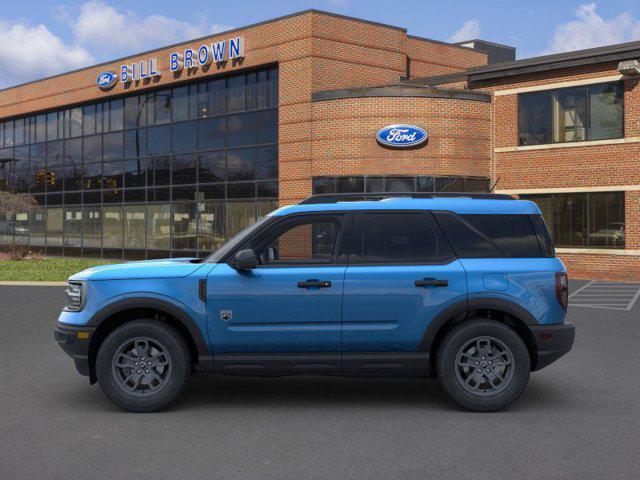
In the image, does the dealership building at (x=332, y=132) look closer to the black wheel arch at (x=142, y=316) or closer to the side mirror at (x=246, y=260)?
the black wheel arch at (x=142, y=316)

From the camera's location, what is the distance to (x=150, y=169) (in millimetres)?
32531

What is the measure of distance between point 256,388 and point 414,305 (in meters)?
2.06

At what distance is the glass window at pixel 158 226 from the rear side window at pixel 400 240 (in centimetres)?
2583

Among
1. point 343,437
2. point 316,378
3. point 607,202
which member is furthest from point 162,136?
point 343,437

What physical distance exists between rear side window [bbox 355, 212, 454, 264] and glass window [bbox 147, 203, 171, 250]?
25832mm

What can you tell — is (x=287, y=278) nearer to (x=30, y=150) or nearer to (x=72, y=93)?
(x=72, y=93)

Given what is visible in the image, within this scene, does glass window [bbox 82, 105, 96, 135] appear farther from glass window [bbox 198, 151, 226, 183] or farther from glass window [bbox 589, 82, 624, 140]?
glass window [bbox 589, 82, 624, 140]

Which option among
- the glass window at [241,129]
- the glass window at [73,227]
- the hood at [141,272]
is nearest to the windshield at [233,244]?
the hood at [141,272]

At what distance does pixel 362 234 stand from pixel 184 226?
2506cm

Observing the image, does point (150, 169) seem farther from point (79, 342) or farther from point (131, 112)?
point (79, 342)

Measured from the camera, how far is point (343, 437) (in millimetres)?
5715

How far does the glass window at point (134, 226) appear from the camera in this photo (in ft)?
108

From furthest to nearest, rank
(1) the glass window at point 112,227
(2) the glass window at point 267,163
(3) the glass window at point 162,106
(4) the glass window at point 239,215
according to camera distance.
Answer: (1) the glass window at point 112,227, (3) the glass window at point 162,106, (4) the glass window at point 239,215, (2) the glass window at point 267,163

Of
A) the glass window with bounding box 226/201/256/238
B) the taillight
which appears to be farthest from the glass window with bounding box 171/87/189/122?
the taillight
